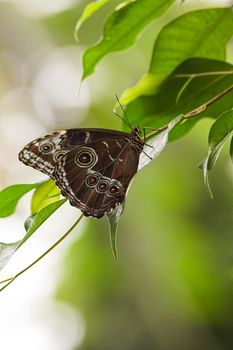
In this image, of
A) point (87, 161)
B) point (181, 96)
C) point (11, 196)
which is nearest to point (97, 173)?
point (87, 161)

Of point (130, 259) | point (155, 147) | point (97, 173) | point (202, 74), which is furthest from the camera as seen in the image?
point (130, 259)

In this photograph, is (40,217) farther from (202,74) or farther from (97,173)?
(202,74)

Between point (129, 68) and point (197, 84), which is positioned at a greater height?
point (197, 84)

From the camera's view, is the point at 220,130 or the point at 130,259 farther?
the point at 130,259

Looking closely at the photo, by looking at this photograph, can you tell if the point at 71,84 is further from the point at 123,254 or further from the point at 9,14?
the point at 123,254

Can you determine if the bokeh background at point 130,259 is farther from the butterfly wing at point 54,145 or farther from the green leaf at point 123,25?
the butterfly wing at point 54,145

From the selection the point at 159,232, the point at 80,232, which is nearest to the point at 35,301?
the point at 80,232
